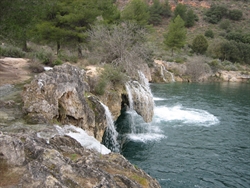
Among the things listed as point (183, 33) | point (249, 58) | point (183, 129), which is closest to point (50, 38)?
point (183, 129)

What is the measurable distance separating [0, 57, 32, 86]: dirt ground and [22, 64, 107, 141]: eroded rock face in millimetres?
3515

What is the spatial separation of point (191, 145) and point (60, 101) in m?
7.15

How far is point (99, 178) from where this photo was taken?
3541 millimetres

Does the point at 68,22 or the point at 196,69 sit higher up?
the point at 68,22

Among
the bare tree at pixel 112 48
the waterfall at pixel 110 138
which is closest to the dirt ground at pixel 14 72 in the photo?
the waterfall at pixel 110 138

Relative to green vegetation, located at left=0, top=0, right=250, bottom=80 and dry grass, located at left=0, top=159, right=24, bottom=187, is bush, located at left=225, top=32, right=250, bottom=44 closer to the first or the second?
green vegetation, located at left=0, top=0, right=250, bottom=80

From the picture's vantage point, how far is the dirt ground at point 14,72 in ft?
36.4

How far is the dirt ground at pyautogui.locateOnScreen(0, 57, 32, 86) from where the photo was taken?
11084mm

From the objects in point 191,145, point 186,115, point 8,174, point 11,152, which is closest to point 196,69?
point 186,115

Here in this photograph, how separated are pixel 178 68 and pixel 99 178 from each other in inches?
1613

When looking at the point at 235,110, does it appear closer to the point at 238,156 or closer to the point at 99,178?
the point at 238,156

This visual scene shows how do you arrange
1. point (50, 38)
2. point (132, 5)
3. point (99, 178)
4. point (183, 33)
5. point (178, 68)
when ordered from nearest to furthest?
point (99, 178) → point (50, 38) → point (132, 5) → point (178, 68) → point (183, 33)

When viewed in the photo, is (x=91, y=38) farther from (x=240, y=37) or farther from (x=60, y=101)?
(x=240, y=37)

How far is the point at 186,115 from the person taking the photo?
696 inches
